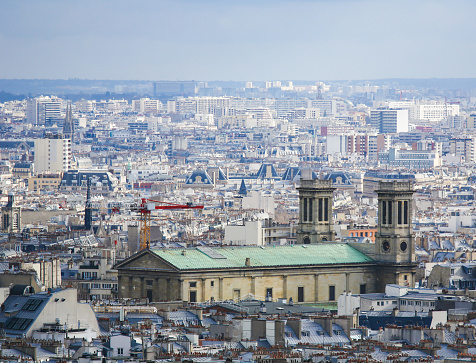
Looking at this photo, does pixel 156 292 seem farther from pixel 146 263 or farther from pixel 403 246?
pixel 403 246

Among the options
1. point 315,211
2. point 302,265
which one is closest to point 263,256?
point 302,265

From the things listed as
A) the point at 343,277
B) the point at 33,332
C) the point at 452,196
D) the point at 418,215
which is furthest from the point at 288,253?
the point at 452,196

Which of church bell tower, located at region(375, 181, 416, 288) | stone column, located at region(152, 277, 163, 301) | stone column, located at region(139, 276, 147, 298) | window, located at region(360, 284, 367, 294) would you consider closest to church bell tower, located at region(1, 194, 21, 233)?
church bell tower, located at region(375, 181, 416, 288)

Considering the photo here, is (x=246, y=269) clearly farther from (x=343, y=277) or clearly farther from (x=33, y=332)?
(x=33, y=332)

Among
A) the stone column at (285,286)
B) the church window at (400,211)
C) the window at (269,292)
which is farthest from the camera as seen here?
the church window at (400,211)

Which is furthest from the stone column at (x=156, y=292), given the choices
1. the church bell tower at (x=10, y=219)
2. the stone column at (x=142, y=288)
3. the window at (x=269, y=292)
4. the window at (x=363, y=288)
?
the church bell tower at (x=10, y=219)

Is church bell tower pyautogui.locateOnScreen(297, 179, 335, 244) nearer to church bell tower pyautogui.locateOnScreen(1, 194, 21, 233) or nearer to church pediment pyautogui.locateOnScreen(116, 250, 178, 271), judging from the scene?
church pediment pyautogui.locateOnScreen(116, 250, 178, 271)

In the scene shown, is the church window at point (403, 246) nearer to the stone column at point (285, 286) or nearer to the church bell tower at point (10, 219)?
the stone column at point (285, 286)

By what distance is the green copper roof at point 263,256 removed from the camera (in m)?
62.9

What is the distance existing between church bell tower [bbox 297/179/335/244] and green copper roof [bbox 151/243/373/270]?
Answer: 2489mm

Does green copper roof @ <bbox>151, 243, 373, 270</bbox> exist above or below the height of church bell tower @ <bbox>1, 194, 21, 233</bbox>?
above

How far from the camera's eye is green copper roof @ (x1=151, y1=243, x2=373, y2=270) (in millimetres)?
62875

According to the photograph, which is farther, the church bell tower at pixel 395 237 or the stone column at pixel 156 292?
the church bell tower at pixel 395 237

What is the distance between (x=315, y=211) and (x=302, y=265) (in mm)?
6248
